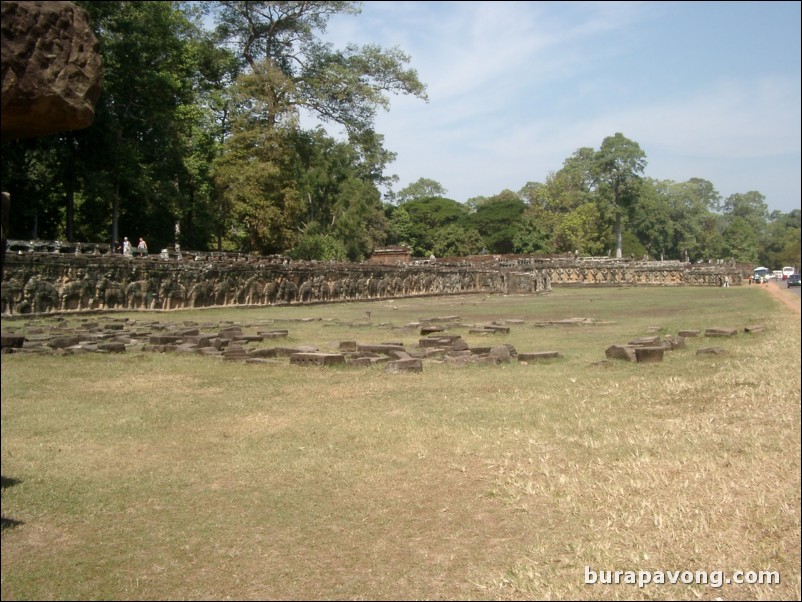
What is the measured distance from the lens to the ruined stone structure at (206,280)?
18.5 metres

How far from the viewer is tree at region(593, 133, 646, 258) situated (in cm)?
6600

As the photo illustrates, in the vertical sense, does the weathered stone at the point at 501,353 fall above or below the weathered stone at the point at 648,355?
below

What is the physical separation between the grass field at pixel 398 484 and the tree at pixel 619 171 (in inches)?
2413

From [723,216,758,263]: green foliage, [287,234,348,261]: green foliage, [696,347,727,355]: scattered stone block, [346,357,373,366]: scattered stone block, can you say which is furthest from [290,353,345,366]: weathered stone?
[723,216,758,263]: green foliage

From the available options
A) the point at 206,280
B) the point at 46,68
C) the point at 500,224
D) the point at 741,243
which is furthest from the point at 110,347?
the point at 741,243

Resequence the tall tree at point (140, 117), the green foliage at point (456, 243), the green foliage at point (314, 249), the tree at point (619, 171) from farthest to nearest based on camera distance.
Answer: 1. the green foliage at point (456, 243)
2. the tree at point (619, 171)
3. the green foliage at point (314, 249)
4. the tall tree at point (140, 117)

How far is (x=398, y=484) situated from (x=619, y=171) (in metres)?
67.7

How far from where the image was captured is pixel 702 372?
8.77 metres

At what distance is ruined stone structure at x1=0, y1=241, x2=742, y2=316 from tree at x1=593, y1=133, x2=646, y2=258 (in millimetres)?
23302

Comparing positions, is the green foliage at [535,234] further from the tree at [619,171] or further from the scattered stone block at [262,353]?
the scattered stone block at [262,353]

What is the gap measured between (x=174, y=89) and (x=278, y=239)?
818cm

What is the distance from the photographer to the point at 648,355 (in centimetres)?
990

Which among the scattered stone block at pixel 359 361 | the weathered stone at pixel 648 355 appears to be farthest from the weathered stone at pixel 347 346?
the weathered stone at pixel 648 355

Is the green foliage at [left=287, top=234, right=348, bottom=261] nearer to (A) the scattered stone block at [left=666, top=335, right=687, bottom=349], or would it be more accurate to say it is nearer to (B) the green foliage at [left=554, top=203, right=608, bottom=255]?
(A) the scattered stone block at [left=666, top=335, right=687, bottom=349]
